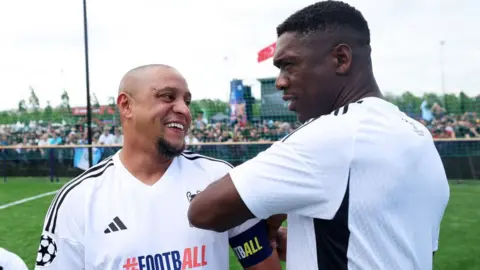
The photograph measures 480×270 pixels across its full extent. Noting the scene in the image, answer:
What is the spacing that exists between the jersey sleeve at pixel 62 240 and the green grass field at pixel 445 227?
3.68 meters

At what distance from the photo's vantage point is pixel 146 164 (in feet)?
7.03

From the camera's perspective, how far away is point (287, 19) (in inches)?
59.1

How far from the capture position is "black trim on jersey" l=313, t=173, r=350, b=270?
4.20ft

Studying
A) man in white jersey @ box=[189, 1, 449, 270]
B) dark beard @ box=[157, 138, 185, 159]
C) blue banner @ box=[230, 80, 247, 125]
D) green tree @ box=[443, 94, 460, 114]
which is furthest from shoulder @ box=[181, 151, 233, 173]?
green tree @ box=[443, 94, 460, 114]

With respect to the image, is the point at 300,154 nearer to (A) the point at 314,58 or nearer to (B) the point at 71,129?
(A) the point at 314,58

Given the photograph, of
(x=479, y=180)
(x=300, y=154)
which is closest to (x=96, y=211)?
(x=300, y=154)

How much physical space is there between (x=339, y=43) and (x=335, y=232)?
0.59 metres

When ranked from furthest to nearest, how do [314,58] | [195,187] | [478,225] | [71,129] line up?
1. [71,129]
2. [478,225]
3. [195,187]
4. [314,58]

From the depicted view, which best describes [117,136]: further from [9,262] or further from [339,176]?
[339,176]

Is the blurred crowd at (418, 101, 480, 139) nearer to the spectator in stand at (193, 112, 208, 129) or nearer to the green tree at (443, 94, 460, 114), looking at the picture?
the green tree at (443, 94, 460, 114)

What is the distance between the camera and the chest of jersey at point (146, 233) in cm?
187

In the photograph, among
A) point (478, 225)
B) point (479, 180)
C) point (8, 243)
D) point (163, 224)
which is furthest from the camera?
point (479, 180)

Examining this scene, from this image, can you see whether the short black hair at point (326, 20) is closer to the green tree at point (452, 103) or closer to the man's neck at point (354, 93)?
the man's neck at point (354, 93)

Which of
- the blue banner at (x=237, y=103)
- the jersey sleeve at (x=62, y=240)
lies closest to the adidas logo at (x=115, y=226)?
the jersey sleeve at (x=62, y=240)
